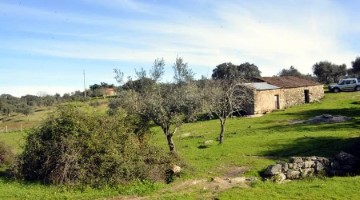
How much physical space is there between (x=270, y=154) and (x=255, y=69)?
80.0m

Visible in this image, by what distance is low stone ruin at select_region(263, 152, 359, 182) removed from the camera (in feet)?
58.4

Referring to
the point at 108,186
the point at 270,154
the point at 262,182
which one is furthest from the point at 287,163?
the point at 108,186

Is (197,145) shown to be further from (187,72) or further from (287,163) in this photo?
(287,163)

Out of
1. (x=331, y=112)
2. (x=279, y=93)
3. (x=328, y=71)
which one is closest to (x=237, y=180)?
(x=331, y=112)

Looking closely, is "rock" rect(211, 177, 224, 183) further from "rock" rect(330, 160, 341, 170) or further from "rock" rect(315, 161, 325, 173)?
"rock" rect(330, 160, 341, 170)

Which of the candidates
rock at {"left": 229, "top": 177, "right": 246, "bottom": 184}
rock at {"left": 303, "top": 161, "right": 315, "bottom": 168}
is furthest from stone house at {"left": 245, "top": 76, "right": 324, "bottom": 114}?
rock at {"left": 229, "top": 177, "right": 246, "bottom": 184}

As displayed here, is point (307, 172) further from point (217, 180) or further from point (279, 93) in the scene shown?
point (279, 93)

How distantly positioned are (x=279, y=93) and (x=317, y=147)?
2518cm

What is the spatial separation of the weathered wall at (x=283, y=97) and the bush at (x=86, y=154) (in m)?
26.0

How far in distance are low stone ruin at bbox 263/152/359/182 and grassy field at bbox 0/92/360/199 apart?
72cm

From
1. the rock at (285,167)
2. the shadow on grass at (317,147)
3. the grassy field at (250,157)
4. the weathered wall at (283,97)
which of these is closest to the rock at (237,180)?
the grassy field at (250,157)

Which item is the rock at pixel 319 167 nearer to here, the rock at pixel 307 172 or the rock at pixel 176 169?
the rock at pixel 307 172

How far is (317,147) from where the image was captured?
2348cm

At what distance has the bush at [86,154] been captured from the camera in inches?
702
